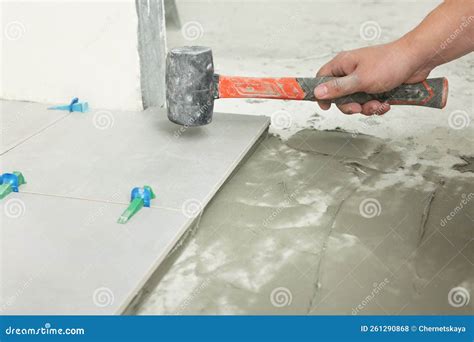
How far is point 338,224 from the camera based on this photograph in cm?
199

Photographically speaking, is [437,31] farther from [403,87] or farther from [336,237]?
[336,237]

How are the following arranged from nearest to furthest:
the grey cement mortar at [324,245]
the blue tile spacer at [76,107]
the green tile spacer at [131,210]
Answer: the grey cement mortar at [324,245]
the green tile spacer at [131,210]
the blue tile spacer at [76,107]

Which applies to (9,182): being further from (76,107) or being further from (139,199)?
(76,107)

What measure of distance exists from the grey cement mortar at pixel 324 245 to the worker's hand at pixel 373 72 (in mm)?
312

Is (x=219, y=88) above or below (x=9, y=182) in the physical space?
above

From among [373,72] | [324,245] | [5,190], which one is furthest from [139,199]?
[373,72]

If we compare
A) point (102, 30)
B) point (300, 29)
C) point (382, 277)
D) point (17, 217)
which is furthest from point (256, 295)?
point (300, 29)

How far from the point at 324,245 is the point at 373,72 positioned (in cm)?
72

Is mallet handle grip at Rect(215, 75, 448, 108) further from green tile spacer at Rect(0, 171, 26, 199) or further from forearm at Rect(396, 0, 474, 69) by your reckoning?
green tile spacer at Rect(0, 171, 26, 199)

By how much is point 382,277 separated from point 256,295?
37 cm

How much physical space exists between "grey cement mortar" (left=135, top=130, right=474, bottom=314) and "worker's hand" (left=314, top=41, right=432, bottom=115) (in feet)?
1.02

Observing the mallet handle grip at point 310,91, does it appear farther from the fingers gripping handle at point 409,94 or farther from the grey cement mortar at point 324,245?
the grey cement mortar at point 324,245

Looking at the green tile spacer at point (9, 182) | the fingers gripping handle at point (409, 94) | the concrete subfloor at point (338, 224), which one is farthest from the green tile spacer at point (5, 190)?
the fingers gripping handle at point (409, 94)

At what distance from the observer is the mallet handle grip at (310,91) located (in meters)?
2.27
